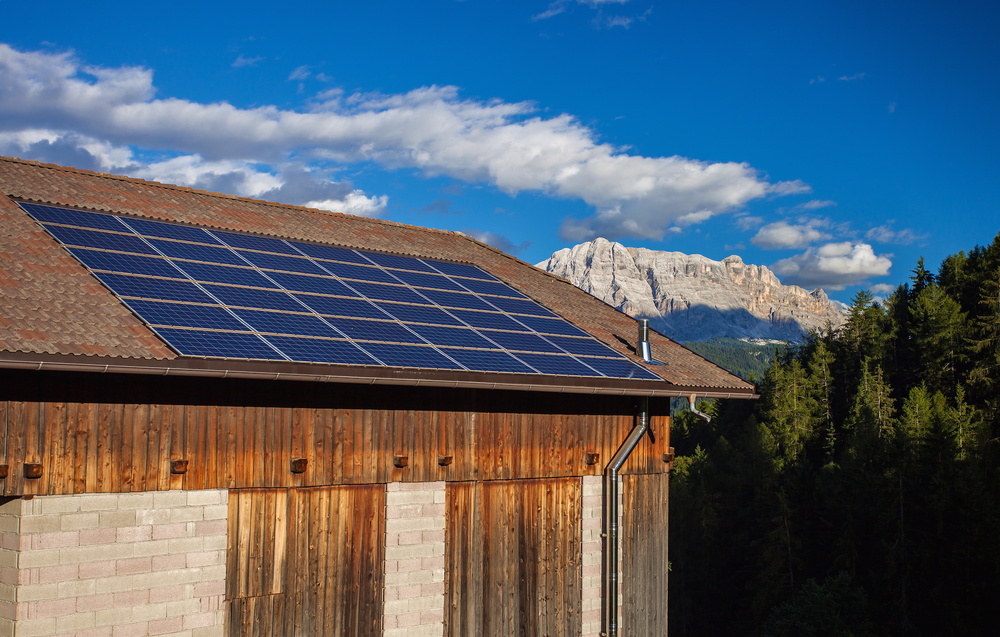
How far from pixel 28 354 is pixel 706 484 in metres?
73.3

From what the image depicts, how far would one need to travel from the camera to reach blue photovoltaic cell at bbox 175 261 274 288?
14055mm

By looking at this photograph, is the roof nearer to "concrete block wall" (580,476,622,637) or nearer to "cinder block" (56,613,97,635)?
"concrete block wall" (580,476,622,637)

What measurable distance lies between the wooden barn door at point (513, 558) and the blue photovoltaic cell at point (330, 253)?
566cm

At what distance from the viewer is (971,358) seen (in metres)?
69.9

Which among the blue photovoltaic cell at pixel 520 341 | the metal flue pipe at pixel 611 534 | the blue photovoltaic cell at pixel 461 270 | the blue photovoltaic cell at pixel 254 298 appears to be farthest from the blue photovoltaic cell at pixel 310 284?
the metal flue pipe at pixel 611 534

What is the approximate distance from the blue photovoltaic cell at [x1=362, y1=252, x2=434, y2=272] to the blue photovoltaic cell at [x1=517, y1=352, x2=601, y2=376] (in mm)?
4447

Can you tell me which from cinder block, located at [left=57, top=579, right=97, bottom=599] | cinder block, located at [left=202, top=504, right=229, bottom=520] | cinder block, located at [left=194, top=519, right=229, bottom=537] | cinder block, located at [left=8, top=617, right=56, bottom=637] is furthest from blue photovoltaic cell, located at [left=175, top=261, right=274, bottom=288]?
cinder block, located at [left=8, top=617, right=56, bottom=637]

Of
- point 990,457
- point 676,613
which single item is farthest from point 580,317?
point 676,613

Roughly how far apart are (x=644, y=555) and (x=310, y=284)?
796 centimetres

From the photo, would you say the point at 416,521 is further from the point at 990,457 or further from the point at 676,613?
the point at 676,613

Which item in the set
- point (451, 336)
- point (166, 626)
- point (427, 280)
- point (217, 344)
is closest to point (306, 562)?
point (166, 626)

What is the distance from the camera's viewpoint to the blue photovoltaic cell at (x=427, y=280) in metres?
17.7

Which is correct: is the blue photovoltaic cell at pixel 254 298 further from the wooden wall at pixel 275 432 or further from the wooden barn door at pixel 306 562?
the wooden barn door at pixel 306 562

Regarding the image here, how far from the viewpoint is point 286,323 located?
13.1 m
